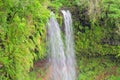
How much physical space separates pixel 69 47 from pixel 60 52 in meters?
0.68

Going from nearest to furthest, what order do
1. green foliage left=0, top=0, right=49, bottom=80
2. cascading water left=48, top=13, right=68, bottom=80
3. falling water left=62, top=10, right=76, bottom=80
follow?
green foliage left=0, top=0, right=49, bottom=80 → cascading water left=48, top=13, right=68, bottom=80 → falling water left=62, top=10, right=76, bottom=80

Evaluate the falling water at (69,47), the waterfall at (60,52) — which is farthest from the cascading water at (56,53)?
the falling water at (69,47)

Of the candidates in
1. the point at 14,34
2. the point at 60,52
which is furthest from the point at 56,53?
the point at 14,34

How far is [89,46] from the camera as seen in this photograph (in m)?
14.9

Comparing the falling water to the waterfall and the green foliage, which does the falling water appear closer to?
the waterfall

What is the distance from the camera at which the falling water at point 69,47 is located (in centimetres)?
1414

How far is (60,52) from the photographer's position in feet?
45.3

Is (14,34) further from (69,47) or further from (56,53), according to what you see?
(69,47)

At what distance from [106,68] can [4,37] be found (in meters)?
8.65

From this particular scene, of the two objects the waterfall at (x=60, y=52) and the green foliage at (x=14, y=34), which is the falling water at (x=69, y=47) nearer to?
the waterfall at (x=60, y=52)

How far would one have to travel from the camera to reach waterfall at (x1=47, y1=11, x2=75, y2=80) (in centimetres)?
1339

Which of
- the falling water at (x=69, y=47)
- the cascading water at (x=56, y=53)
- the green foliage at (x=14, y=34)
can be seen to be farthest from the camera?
the falling water at (x=69, y=47)

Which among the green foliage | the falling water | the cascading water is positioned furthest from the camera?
the falling water

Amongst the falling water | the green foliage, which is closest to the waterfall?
the falling water
